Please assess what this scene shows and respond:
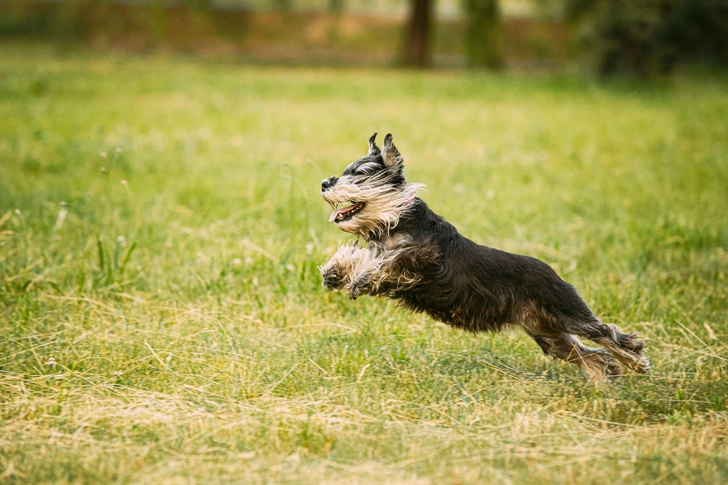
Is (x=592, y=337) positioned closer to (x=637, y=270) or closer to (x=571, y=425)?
(x=571, y=425)

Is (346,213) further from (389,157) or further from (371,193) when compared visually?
(389,157)

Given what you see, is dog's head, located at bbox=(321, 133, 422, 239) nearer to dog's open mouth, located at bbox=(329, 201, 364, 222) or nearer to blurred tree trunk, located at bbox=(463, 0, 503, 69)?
dog's open mouth, located at bbox=(329, 201, 364, 222)

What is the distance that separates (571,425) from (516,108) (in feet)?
46.7

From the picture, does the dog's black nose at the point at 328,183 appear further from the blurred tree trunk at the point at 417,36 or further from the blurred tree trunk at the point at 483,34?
the blurred tree trunk at the point at 417,36

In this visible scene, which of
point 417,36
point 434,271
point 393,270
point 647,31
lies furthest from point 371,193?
point 417,36

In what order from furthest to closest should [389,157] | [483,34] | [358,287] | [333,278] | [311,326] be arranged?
1. [483,34]
2. [311,326]
3. [333,278]
4. [389,157]
5. [358,287]

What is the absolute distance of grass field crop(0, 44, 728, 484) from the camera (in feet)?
13.7

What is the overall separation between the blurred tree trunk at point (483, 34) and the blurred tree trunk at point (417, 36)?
1.73 metres

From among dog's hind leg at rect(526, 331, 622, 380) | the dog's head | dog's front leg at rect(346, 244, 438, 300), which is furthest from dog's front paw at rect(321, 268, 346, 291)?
dog's hind leg at rect(526, 331, 622, 380)

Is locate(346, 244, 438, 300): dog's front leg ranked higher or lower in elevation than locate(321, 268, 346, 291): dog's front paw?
higher

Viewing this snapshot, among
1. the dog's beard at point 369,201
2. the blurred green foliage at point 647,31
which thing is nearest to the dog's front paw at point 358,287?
the dog's beard at point 369,201

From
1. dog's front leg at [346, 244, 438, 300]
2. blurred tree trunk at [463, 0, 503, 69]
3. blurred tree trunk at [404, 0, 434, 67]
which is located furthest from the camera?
blurred tree trunk at [404, 0, 434, 67]

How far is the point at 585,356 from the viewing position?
5277mm

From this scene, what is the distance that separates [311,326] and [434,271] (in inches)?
51.6
